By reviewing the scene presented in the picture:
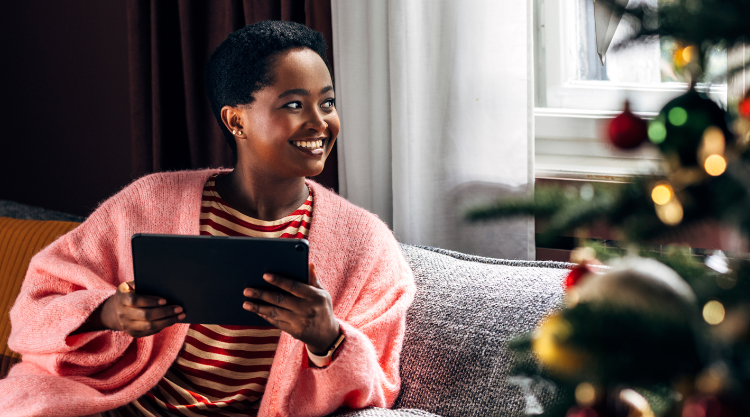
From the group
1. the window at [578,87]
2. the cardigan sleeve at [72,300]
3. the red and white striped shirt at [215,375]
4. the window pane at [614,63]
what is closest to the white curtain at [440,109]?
the window at [578,87]

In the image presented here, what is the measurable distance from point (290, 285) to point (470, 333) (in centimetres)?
39

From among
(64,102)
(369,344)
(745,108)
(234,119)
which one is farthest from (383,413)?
(64,102)

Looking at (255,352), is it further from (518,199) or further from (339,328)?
(518,199)

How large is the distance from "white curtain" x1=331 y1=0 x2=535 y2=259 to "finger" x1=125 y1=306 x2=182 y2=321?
0.71 meters

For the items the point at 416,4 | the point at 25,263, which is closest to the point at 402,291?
the point at 416,4

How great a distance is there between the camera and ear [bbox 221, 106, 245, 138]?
3.96ft

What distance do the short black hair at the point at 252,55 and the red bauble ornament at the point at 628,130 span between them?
0.82m

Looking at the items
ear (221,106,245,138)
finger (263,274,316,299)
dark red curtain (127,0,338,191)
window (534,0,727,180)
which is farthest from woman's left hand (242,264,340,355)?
dark red curtain (127,0,338,191)

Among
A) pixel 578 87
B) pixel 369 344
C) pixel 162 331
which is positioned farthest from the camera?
pixel 578 87

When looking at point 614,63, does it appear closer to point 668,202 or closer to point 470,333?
point 470,333

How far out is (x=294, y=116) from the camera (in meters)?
1.14

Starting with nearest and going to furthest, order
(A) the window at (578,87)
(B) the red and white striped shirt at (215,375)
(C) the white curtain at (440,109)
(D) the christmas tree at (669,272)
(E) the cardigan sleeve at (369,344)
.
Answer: (D) the christmas tree at (669,272) → (E) the cardigan sleeve at (369,344) → (B) the red and white striped shirt at (215,375) → (C) the white curtain at (440,109) → (A) the window at (578,87)

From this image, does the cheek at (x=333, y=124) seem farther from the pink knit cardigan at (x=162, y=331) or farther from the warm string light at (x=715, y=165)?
the warm string light at (x=715, y=165)

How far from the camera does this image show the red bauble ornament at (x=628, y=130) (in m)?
0.41
